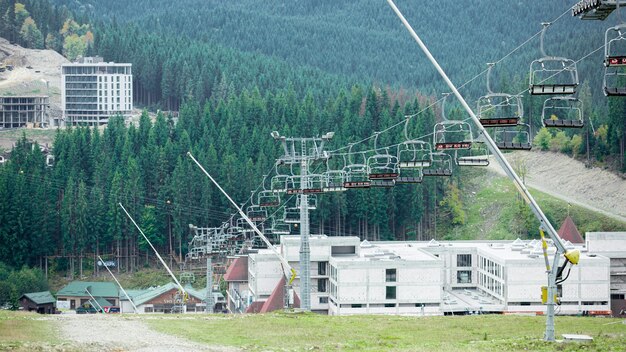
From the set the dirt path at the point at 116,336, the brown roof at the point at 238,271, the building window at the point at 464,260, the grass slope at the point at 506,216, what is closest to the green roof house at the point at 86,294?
the brown roof at the point at 238,271

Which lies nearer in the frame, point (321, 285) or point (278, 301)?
point (278, 301)

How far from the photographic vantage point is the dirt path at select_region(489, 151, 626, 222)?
132m

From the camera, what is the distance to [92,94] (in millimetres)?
194875

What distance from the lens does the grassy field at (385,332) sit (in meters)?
39.8

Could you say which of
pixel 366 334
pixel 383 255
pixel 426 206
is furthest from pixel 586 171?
pixel 366 334

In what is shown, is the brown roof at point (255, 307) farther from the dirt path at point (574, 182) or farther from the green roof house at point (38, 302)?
the dirt path at point (574, 182)

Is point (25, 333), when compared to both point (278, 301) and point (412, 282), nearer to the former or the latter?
point (278, 301)

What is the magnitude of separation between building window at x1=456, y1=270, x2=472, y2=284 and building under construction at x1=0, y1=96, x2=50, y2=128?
99585 mm

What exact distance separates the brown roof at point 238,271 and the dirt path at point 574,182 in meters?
43.3

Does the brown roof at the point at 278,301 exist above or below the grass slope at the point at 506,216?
below

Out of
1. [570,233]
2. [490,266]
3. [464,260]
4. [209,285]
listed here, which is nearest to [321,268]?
[490,266]

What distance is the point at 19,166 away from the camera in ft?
430

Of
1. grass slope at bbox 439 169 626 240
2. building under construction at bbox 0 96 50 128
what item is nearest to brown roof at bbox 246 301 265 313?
grass slope at bbox 439 169 626 240

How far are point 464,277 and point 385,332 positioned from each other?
55.8 meters
